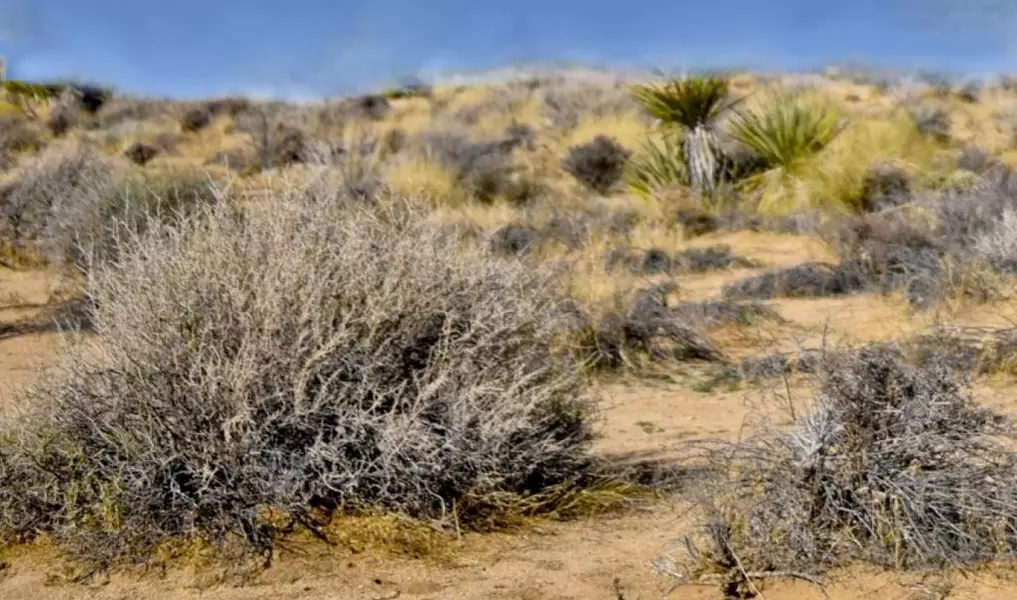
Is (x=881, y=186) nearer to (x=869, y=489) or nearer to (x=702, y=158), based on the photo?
(x=702, y=158)

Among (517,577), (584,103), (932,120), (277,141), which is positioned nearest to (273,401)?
(517,577)

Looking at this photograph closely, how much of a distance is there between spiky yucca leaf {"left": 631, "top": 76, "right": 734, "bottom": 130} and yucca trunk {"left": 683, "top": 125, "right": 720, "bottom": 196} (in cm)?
13

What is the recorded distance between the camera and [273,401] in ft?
16.0

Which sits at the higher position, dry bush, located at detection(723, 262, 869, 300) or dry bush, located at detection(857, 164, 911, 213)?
dry bush, located at detection(857, 164, 911, 213)

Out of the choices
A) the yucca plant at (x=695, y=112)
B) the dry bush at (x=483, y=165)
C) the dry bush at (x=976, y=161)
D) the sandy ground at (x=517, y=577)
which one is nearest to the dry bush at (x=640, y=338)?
the sandy ground at (x=517, y=577)

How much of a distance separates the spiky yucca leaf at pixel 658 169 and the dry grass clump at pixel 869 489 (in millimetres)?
11700

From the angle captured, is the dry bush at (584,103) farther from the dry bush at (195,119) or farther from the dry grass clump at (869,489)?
the dry grass clump at (869,489)

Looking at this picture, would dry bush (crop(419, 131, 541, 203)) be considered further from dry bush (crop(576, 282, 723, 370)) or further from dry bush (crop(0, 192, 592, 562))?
dry bush (crop(0, 192, 592, 562))

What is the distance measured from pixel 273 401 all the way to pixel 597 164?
48.6 feet

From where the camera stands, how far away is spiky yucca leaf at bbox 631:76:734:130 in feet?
51.5

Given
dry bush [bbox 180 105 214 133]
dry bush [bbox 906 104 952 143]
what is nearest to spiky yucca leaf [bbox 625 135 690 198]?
dry bush [bbox 906 104 952 143]

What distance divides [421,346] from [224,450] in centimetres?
100

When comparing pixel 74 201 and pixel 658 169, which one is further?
pixel 658 169

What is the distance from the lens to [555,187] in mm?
19156
